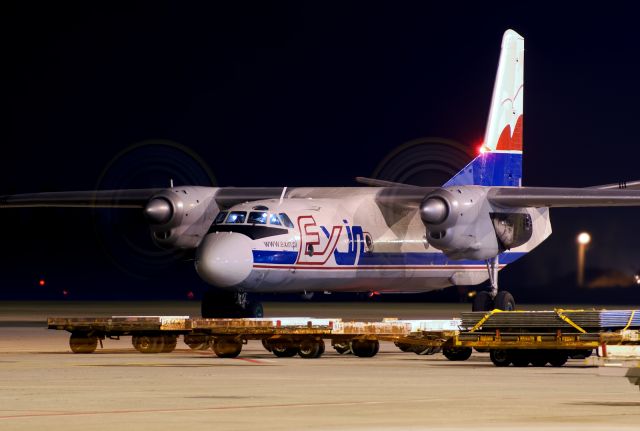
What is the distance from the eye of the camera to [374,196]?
3719 centimetres

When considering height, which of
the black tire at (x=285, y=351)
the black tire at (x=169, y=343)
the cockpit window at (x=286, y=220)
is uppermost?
the cockpit window at (x=286, y=220)

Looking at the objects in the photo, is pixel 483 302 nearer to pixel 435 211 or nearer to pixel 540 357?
pixel 435 211

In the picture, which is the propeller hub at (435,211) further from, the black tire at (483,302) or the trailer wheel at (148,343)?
the trailer wheel at (148,343)

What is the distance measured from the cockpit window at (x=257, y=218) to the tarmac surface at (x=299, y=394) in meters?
6.07

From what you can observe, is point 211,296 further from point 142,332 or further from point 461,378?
point 461,378

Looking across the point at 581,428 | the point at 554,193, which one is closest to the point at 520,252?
the point at 554,193

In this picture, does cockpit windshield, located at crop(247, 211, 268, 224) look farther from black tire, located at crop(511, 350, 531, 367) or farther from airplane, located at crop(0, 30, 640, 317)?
black tire, located at crop(511, 350, 531, 367)

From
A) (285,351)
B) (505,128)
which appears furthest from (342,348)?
(505,128)

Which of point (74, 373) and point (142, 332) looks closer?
point (74, 373)

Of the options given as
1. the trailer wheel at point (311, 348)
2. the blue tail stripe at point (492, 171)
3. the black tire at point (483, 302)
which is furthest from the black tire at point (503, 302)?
the trailer wheel at point (311, 348)

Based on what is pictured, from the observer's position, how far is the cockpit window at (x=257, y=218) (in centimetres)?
3253

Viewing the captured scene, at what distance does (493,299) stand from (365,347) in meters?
11.8

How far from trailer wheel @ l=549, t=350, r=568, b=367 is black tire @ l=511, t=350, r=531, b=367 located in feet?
1.30

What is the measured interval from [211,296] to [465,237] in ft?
21.7
